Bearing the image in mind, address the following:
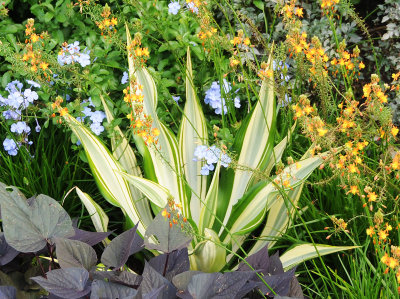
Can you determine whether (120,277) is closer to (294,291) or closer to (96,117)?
(294,291)

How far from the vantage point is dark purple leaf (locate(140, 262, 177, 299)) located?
1.59 m

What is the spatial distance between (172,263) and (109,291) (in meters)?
0.30

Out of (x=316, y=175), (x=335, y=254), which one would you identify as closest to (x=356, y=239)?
(x=335, y=254)

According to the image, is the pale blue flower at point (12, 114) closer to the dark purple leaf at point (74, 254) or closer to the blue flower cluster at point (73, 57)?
the blue flower cluster at point (73, 57)

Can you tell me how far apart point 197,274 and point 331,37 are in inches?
77.3

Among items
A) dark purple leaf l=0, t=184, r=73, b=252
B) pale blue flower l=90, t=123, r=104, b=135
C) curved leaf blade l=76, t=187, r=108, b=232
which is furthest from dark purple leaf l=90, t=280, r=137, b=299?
pale blue flower l=90, t=123, r=104, b=135

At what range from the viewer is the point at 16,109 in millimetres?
2666

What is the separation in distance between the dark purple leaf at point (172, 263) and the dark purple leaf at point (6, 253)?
416 millimetres

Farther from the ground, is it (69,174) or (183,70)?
(183,70)

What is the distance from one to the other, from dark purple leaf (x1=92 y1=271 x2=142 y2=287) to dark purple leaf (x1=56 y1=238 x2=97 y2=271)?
2.0 inches

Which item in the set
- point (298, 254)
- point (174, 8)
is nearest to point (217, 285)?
point (298, 254)

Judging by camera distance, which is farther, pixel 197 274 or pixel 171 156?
pixel 171 156

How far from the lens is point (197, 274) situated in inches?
61.6

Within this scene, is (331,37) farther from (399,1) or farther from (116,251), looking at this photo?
(116,251)
